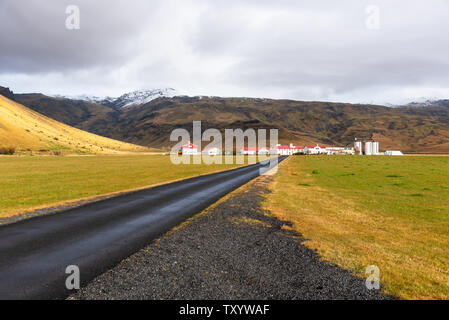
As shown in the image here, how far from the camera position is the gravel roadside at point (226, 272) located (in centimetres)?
593

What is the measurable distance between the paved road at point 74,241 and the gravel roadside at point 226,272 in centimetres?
85

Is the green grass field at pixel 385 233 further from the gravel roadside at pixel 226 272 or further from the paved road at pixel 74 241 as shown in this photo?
the paved road at pixel 74 241

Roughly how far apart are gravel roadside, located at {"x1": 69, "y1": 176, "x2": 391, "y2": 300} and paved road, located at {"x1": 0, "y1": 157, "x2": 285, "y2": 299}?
847mm

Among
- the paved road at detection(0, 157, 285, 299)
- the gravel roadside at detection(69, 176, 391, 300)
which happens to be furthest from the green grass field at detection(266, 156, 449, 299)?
the paved road at detection(0, 157, 285, 299)

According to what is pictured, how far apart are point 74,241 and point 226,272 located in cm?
617

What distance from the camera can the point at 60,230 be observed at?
1112 cm

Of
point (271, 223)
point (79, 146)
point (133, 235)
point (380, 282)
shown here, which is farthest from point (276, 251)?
point (79, 146)

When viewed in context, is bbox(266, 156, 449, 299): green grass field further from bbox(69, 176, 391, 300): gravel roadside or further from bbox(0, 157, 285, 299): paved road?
bbox(0, 157, 285, 299): paved road

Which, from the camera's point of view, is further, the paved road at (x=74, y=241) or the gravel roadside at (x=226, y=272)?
the paved road at (x=74, y=241)

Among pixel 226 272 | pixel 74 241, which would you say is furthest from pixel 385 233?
pixel 74 241

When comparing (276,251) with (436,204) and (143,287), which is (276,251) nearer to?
(143,287)

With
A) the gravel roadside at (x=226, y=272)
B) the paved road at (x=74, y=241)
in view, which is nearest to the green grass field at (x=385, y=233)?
the gravel roadside at (x=226, y=272)

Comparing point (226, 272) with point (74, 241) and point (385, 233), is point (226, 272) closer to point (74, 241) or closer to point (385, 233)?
point (74, 241)

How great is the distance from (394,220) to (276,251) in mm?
8129
